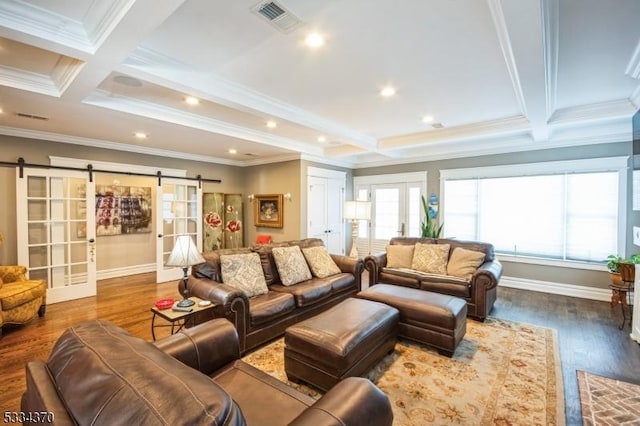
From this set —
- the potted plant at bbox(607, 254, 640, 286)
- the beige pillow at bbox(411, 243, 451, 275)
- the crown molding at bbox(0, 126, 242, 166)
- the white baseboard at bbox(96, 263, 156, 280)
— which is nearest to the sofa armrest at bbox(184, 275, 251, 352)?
the beige pillow at bbox(411, 243, 451, 275)

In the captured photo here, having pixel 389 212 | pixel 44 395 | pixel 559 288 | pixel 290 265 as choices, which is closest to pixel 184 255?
pixel 290 265

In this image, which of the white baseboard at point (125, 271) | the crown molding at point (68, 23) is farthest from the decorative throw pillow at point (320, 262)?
the white baseboard at point (125, 271)

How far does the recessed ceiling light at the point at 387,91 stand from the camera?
3.16 meters

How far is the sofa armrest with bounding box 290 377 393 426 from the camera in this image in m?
1.09

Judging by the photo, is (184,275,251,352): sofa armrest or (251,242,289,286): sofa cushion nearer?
(184,275,251,352): sofa armrest

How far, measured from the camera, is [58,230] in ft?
15.1

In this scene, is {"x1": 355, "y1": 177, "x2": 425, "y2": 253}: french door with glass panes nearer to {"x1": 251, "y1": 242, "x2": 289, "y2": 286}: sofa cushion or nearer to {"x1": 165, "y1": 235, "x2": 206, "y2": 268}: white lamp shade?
{"x1": 251, "y1": 242, "x2": 289, "y2": 286}: sofa cushion

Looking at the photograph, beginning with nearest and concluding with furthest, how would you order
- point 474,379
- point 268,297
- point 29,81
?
point 474,379 < point 29,81 < point 268,297

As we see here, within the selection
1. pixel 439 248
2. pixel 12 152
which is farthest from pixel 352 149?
pixel 12 152

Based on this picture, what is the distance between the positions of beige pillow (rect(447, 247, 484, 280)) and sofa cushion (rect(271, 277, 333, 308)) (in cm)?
180

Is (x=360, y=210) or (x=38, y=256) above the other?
(x=360, y=210)

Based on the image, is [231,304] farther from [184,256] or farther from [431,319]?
[431,319]

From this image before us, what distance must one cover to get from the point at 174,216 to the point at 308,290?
153 inches

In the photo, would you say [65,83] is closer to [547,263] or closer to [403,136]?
[403,136]
